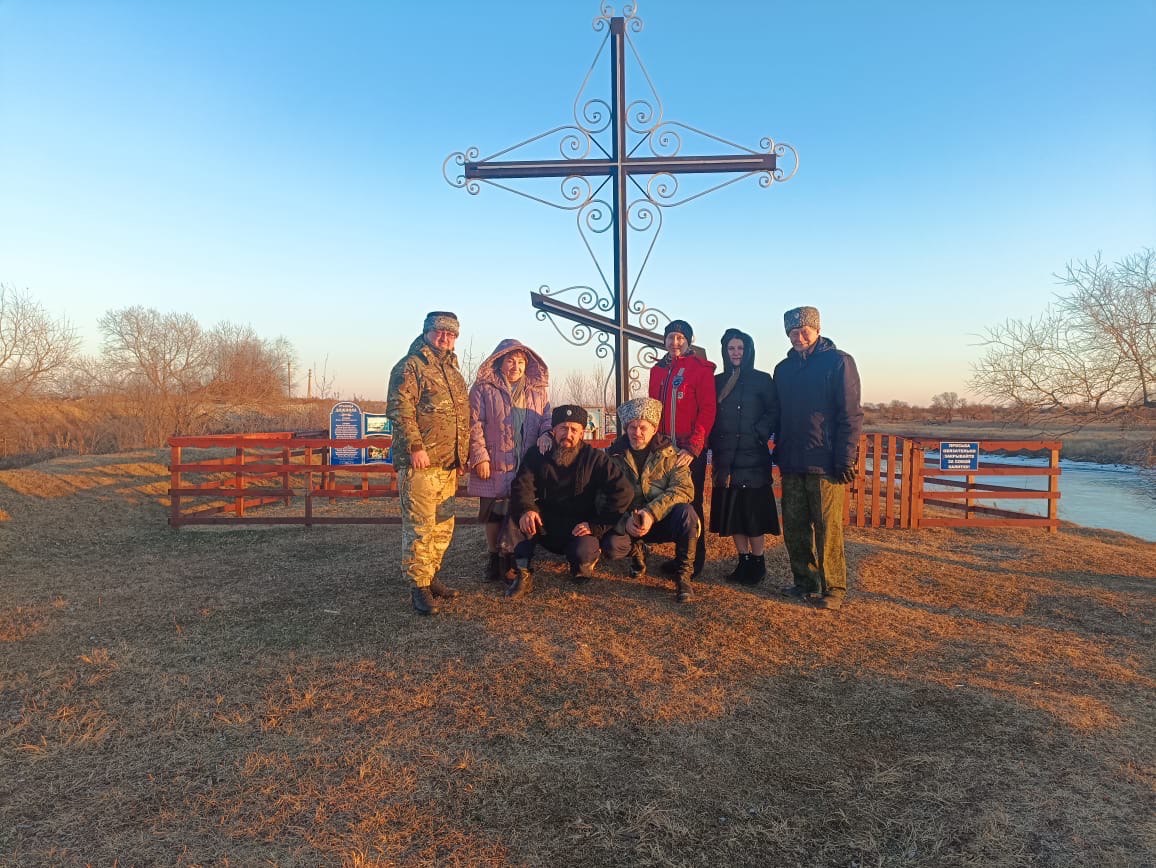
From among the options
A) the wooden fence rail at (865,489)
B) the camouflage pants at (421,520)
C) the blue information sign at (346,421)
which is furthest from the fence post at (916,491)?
the blue information sign at (346,421)

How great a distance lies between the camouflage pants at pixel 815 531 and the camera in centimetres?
422

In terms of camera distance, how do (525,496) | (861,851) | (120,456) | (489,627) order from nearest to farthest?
(861,851)
(489,627)
(525,496)
(120,456)

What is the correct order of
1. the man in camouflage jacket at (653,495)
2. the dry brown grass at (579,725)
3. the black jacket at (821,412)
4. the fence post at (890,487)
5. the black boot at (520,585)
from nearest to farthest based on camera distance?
the dry brown grass at (579,725) < the black jacket at (821,412) < the man in camouflage jacket at (653,495) < the black boot at (520,585) < the fence post at (890,487)

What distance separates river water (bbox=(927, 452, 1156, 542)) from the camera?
1256 cm

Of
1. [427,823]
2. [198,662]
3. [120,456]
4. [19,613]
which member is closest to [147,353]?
[120,456]

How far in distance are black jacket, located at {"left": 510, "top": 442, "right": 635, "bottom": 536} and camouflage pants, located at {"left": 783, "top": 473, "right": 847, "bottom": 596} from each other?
1.15m

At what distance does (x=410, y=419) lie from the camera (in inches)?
157

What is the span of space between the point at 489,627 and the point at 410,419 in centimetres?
136

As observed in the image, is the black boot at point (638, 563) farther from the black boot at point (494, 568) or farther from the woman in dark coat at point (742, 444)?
the black boot at point (494, 568)

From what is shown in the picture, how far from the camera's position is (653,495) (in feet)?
14.2

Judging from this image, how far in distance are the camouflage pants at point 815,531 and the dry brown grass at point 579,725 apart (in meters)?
0.28

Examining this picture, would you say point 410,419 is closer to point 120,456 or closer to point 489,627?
point 489,627

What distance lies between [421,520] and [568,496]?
96 cm

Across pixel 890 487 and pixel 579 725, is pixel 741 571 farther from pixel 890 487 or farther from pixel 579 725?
pixel 890 487
